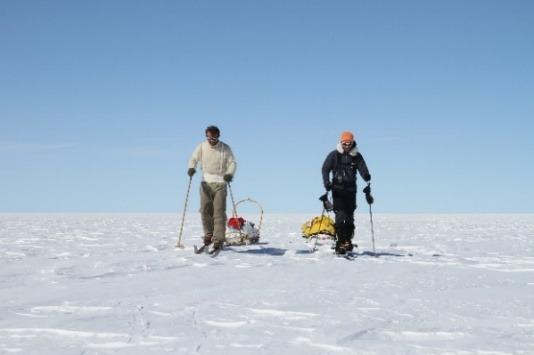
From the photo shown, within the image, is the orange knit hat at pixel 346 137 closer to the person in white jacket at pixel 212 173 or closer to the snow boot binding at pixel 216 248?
the person in white jacket at pixel 212 173

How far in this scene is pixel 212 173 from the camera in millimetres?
10305

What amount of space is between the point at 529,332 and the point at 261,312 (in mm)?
1994

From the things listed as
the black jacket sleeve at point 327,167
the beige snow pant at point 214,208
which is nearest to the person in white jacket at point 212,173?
the beige snow pant at point 214,208

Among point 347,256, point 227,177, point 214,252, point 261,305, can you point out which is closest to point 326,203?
point 347,256

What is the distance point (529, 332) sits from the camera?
4.05 metres

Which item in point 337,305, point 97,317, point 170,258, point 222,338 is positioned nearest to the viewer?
point 222,338

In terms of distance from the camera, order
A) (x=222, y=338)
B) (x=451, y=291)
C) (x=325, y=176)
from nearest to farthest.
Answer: (x=222, y=338) < (x=451, y=291) < (x=325, y=176)

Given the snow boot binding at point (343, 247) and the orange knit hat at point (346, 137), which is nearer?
the snow boot binding at point (343, 247)

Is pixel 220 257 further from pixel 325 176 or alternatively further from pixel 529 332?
pixel 529 332

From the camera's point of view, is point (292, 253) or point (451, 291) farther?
point (292, 253)

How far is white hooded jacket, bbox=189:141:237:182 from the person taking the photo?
33.8ft

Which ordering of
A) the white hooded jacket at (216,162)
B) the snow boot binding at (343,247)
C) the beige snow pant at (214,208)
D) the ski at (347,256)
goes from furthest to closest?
the white hooded jacket at (216,162), the beige snow pant at (214,208), the snow boot binding at (343,247), the ski at (347,256)

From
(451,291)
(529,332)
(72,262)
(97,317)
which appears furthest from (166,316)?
(72,262)

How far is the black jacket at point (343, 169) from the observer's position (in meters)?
9.84
